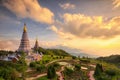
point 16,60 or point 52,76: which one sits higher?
point 16,60

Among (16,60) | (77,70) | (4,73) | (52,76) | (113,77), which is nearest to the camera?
(4,73)

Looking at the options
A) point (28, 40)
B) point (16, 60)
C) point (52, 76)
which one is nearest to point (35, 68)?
point (16, 60)

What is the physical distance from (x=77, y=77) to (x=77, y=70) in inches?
192

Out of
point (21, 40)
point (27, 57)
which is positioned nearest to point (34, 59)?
point (27, 57)

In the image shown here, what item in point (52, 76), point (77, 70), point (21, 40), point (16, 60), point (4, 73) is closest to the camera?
point (4, 73)

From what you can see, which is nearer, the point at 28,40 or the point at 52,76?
the point at 52,76

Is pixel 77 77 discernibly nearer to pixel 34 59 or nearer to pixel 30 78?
pixel 30 78

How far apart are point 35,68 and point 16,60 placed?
7095 millimetres

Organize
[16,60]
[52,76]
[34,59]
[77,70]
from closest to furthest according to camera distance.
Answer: [52,76]
[77,70]
[16,60]
[34,59]

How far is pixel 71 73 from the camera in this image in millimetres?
40781

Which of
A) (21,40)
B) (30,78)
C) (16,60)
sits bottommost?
(30,78)

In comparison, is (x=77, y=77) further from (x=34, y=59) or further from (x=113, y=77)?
(x=34, y=59)

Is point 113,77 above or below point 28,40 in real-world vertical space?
below

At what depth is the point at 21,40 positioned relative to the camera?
220 ft
